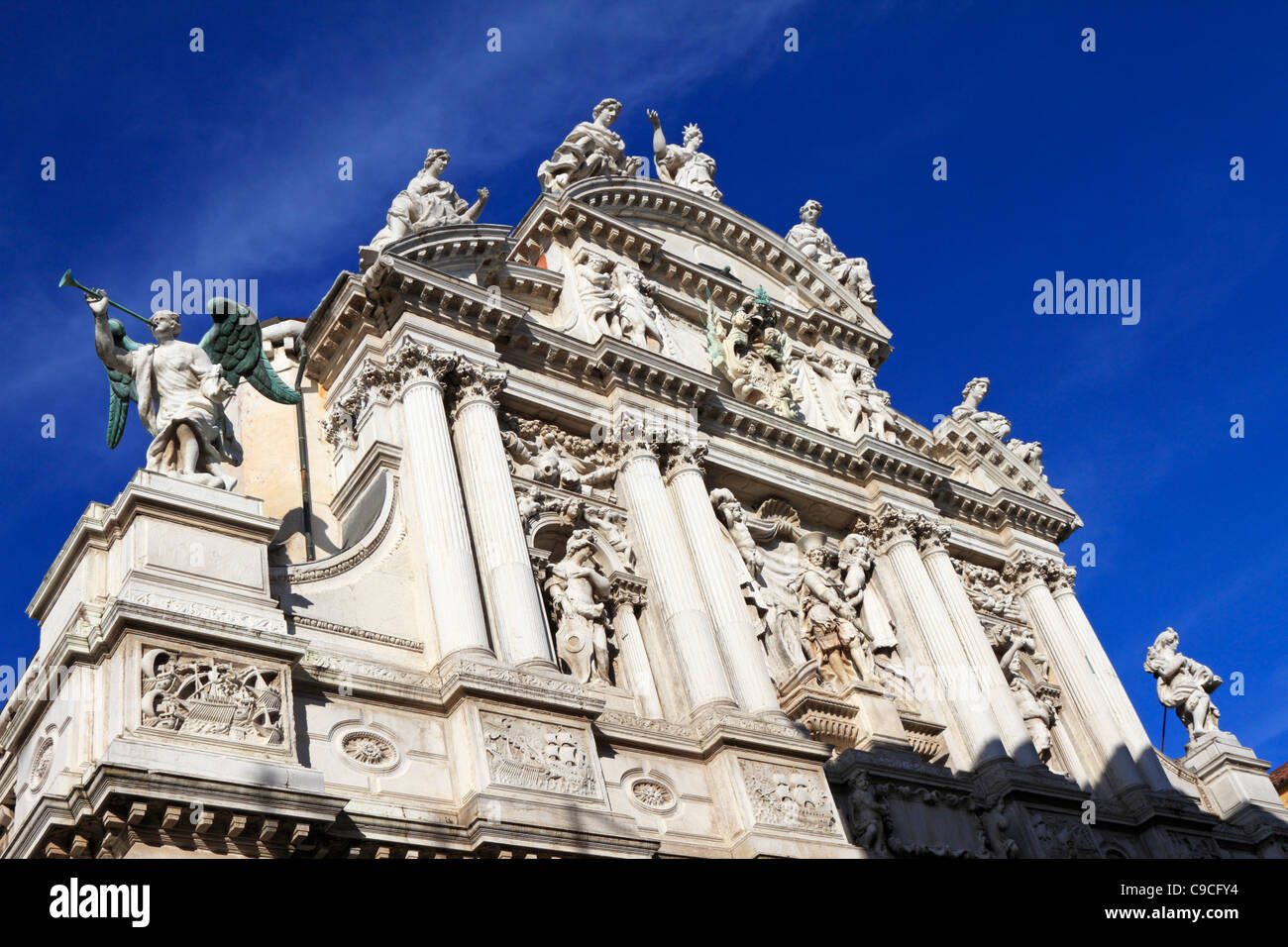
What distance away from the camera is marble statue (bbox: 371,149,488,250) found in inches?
720

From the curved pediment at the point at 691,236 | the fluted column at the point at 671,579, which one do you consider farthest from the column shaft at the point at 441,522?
the curved pediment at the point at 691,236

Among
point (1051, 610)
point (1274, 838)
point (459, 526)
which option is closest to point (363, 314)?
point (459, 526)

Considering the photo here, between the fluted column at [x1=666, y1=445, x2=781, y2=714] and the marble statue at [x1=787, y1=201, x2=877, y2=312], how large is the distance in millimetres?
8620

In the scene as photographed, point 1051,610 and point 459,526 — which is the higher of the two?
point 1051,610

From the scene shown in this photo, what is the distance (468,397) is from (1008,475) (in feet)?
40.6

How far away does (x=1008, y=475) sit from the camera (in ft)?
81.8

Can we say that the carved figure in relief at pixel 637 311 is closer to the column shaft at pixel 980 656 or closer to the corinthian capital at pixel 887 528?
the corinthian capital at pixel 887 528

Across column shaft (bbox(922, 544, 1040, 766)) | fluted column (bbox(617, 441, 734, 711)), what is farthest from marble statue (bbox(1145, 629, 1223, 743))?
fluted column (bbox(617, 441, 734, 711))

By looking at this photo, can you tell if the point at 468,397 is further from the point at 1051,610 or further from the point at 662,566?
the point at 1051,610

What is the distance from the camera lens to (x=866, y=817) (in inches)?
621

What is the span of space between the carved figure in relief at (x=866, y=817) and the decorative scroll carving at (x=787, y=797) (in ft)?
3.31

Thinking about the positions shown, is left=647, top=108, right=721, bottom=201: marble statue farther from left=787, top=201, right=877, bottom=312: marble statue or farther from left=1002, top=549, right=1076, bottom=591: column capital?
left=1002, top=549, right=1076, bottom=591: column capital

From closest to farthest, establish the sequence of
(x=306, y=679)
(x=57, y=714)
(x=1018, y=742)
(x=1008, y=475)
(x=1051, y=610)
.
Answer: (x=57, y=714) → (x=306, y=679) → (x=1018, y=742) → (x=1051, y=610) → (x=1008, y=475)

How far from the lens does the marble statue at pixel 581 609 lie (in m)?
15.4
